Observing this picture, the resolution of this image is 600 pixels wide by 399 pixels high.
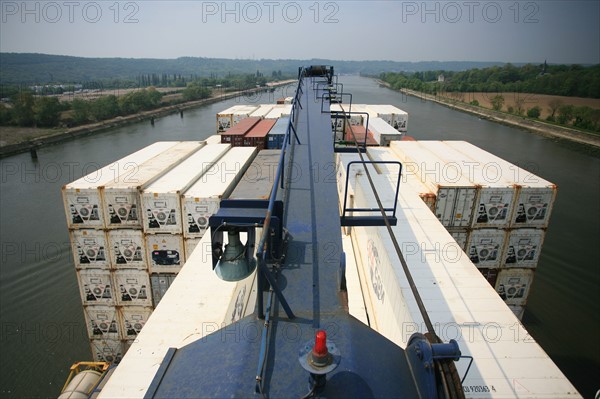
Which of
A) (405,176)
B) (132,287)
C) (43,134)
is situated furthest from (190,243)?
(43,134)

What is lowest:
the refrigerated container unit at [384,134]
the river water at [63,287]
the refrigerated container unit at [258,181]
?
the river water at [63,287]

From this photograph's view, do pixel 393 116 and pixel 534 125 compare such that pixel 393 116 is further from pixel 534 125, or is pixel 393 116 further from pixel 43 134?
pixel 43 134

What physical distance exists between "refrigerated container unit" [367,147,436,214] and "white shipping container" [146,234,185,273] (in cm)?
791

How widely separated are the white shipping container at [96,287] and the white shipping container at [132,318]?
0.57 meters

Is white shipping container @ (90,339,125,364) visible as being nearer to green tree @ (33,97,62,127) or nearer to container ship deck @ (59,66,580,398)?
container ship deck @ (59,66,580,398)

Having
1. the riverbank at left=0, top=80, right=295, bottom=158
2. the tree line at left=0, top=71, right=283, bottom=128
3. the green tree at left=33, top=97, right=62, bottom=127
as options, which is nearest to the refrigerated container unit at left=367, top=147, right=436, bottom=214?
the riverbank at left=0, top=80, right=295, bottom=158

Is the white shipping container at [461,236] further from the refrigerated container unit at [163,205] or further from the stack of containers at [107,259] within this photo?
the stack of containers at [107,259]

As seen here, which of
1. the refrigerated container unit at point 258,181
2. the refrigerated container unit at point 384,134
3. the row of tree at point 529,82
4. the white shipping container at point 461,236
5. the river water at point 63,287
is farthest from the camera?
the row of tree at point 529,82

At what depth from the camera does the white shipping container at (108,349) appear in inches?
487

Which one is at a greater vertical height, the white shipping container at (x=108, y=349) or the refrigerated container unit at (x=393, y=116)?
the refrigerated container unit at (x=393, y=116)

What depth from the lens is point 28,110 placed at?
2103 inches

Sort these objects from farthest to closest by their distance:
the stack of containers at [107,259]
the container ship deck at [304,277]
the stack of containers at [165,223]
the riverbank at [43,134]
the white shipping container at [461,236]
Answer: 1. the riverbank at [43,134]
2. the white shipping container at [461,236]
3. the stack of containers at [107,259]
4. the stack of containers at [165,223]
5. the container ship deck at [304,277]

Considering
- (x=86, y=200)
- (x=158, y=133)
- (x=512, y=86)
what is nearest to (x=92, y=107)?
(x=158, y=133)

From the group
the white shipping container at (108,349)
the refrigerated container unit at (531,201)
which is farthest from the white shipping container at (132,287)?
the refrigerated container unit at (531,201)
